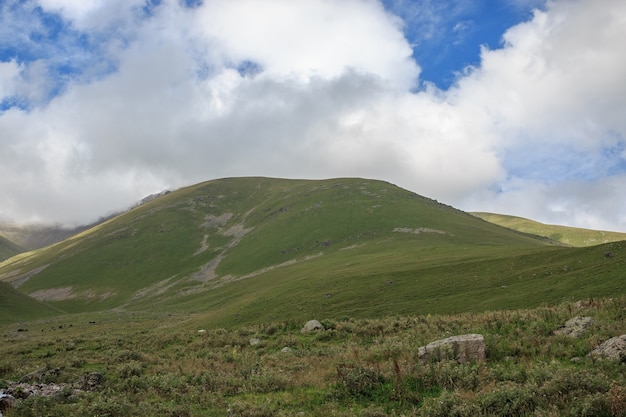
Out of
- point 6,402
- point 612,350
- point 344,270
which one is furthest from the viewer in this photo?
point 344,270

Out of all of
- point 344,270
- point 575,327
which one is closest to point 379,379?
point 575,327

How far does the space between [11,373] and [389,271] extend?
5343 cm

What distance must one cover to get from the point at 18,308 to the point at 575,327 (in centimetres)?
11309

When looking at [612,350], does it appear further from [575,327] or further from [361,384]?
[361,384]

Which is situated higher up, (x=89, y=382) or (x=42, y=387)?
(x=89, y=382)

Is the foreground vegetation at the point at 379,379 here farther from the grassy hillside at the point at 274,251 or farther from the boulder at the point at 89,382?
the grassy hillside at the point at 274,251

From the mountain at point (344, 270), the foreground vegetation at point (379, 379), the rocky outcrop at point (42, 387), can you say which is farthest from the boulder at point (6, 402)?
the mountain at point (344, 270)

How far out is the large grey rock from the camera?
18042mm

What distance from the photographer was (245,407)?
14859 millimetres

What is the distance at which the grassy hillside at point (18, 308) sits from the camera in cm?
9046

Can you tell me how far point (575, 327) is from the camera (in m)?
20.7

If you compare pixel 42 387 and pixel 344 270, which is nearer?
pixel 42 387

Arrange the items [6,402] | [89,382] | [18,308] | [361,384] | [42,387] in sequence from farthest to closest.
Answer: [18,308]
[89,382]
[42,387]
[361,384]
[6,402]

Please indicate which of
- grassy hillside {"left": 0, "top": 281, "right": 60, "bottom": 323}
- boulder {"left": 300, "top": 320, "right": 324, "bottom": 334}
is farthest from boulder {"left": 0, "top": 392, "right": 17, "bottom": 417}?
grassy hillside {"left": 0, "top": 281, "right": 60, "bottom": 323}
